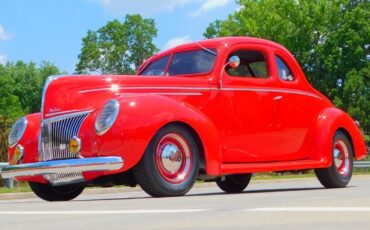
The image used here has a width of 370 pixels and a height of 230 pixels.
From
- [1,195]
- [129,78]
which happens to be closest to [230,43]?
[129,78]

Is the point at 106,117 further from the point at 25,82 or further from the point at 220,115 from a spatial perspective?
the point at 25,82

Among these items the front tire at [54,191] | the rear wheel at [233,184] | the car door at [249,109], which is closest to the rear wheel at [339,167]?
the car door at [249,109]

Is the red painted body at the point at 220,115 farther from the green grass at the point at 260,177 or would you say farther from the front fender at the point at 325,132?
the green grass at the point at 260,177

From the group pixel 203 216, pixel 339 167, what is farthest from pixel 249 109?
pixel 203 216

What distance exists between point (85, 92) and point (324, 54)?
3831 centimetres

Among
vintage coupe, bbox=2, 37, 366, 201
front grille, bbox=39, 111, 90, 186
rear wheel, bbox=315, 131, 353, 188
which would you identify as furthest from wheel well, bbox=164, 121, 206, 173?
rear wheel, bbox=315, 131, 353, 188

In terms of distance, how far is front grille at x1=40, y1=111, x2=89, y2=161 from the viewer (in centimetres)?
790

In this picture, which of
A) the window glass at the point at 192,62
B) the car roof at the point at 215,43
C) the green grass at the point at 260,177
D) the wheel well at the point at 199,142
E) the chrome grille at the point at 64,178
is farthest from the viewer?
the green grass at the point at 260,177

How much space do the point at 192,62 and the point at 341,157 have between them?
2833 mm

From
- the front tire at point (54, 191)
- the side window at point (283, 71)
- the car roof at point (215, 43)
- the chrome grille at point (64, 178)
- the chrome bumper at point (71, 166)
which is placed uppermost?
the car roof at point (215, 43)

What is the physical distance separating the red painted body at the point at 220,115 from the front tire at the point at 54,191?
1.35 ft

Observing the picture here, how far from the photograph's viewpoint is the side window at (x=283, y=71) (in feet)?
32.8

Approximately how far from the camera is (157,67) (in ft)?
31.8

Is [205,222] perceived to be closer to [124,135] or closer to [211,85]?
[124,135]
